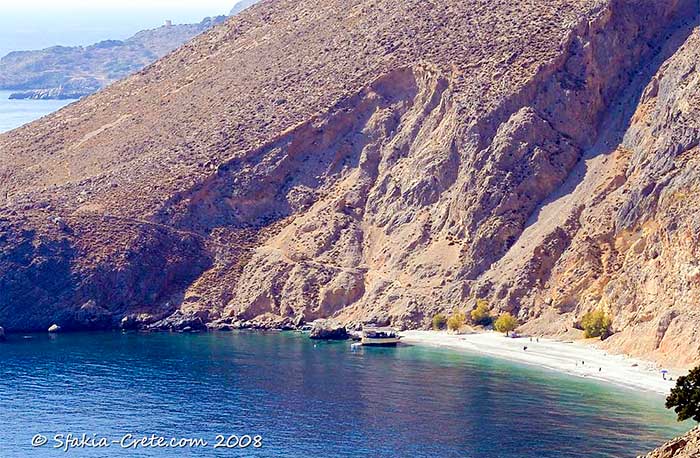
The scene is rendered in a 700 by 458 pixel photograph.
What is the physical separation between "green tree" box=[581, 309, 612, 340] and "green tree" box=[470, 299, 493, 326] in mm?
8561

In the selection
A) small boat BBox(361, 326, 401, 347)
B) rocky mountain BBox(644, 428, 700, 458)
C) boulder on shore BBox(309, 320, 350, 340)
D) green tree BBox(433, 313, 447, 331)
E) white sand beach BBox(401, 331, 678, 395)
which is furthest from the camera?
boulder on shore BBox(309, 320, 350, 340)

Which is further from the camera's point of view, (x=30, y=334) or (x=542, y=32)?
(x=542, y=32)

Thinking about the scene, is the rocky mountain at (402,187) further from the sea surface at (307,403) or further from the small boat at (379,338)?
the sea surface at (307,403)

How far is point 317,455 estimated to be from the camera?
81438 millimetres

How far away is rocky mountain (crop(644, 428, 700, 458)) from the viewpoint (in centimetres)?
5538

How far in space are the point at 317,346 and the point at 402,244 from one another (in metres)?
13.5

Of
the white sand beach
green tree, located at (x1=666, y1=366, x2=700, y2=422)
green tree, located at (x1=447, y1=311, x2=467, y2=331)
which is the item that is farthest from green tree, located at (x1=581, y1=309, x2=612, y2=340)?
green tree, located at (x1=666, y1=366, x2=700, y2=422)

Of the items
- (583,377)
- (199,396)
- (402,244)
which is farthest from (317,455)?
(402,244)

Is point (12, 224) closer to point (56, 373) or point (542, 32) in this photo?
point (56, 373)

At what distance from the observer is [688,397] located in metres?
62.7

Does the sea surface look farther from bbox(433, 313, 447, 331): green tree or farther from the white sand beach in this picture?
bbox(433, 313, 447, 331): green tree

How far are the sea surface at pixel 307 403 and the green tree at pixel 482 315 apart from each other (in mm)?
5436

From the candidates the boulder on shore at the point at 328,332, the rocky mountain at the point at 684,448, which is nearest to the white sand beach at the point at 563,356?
the boulder on shore at the point at 328,332

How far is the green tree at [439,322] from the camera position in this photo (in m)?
118
